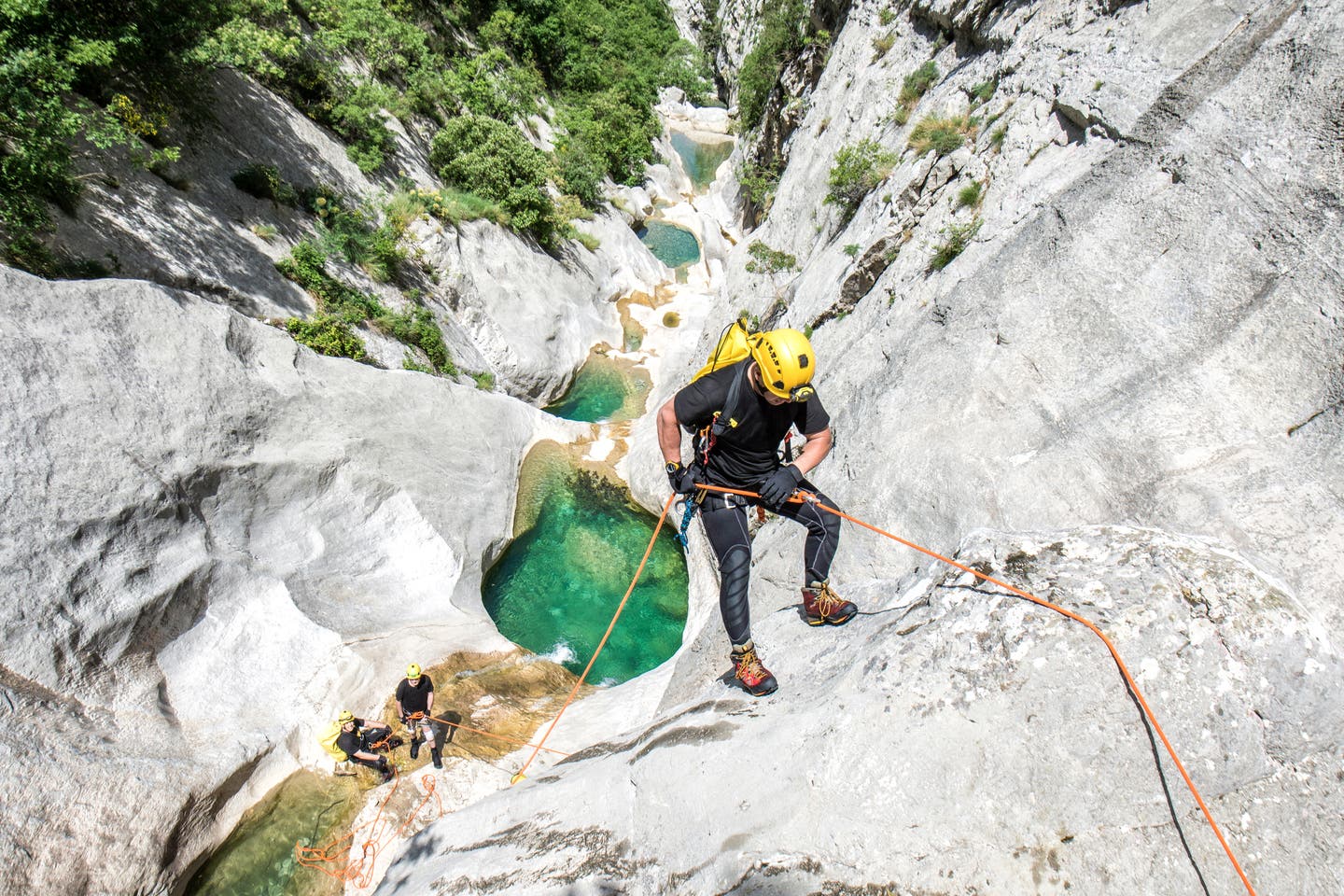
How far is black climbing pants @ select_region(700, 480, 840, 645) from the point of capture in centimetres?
564

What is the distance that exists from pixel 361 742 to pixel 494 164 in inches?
712

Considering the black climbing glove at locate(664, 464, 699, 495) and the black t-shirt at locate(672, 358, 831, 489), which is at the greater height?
the black t-shirt at locate(672, 358, 831, 489)

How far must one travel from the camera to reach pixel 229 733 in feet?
28.9

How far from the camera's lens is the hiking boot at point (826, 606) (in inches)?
242

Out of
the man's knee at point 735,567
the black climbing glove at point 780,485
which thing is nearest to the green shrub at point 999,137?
the black climbing glove at point 780,485

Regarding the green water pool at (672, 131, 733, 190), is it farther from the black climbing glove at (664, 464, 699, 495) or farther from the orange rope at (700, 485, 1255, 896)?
the orange rope at (700, 485, 1255, 896)

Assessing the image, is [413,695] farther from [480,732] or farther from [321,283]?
[321,283]

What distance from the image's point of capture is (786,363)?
4809mm

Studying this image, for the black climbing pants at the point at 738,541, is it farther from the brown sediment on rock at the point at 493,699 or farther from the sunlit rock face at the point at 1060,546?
the brown sediment on rock at the point at 493,699

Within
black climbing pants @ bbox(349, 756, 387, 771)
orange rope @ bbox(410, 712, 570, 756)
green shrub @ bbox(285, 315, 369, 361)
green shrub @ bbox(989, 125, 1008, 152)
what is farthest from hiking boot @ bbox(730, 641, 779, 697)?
green shrub @ bbox(285, 315, 369, 361)

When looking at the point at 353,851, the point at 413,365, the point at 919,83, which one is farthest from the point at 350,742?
the point at 919,83

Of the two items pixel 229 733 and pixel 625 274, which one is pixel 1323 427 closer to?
pixel 229 733

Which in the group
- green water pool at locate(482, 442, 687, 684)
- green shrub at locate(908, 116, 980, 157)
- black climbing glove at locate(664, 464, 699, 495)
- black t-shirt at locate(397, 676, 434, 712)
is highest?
green shrub at locate(908, 116, 980, 157)

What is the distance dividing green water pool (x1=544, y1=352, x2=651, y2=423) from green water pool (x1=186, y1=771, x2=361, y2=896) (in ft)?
39.9
